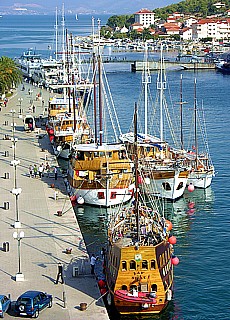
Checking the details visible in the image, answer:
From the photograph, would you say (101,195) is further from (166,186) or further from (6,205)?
(6,205)

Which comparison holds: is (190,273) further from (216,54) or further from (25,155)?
(216,54)

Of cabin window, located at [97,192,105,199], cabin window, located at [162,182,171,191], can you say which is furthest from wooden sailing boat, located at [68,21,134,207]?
cabin window, located at [162,182,171,191]

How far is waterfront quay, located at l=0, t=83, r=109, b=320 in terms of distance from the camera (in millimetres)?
30375

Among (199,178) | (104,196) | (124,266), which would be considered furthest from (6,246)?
(199,178)

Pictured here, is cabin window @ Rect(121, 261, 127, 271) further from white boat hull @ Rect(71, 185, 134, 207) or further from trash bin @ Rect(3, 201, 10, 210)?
white boat hull @ Rect(71, 185, 134, 207)

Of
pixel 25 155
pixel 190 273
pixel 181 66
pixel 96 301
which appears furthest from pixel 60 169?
pixel 181 66

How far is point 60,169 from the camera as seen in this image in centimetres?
5778

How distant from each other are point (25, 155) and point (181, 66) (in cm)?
10122

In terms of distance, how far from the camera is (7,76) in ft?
332

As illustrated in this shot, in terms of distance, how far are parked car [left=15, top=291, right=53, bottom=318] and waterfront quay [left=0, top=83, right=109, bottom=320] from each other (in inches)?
12.1

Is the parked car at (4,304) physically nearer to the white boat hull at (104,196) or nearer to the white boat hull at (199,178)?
the white boat hull at (104,196)

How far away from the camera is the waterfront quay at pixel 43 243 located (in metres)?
30.4

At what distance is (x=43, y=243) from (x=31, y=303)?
31.0 feet

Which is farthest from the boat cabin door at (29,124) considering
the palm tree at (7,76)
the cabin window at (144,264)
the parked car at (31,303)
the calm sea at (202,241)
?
the parked car at (31,303)
